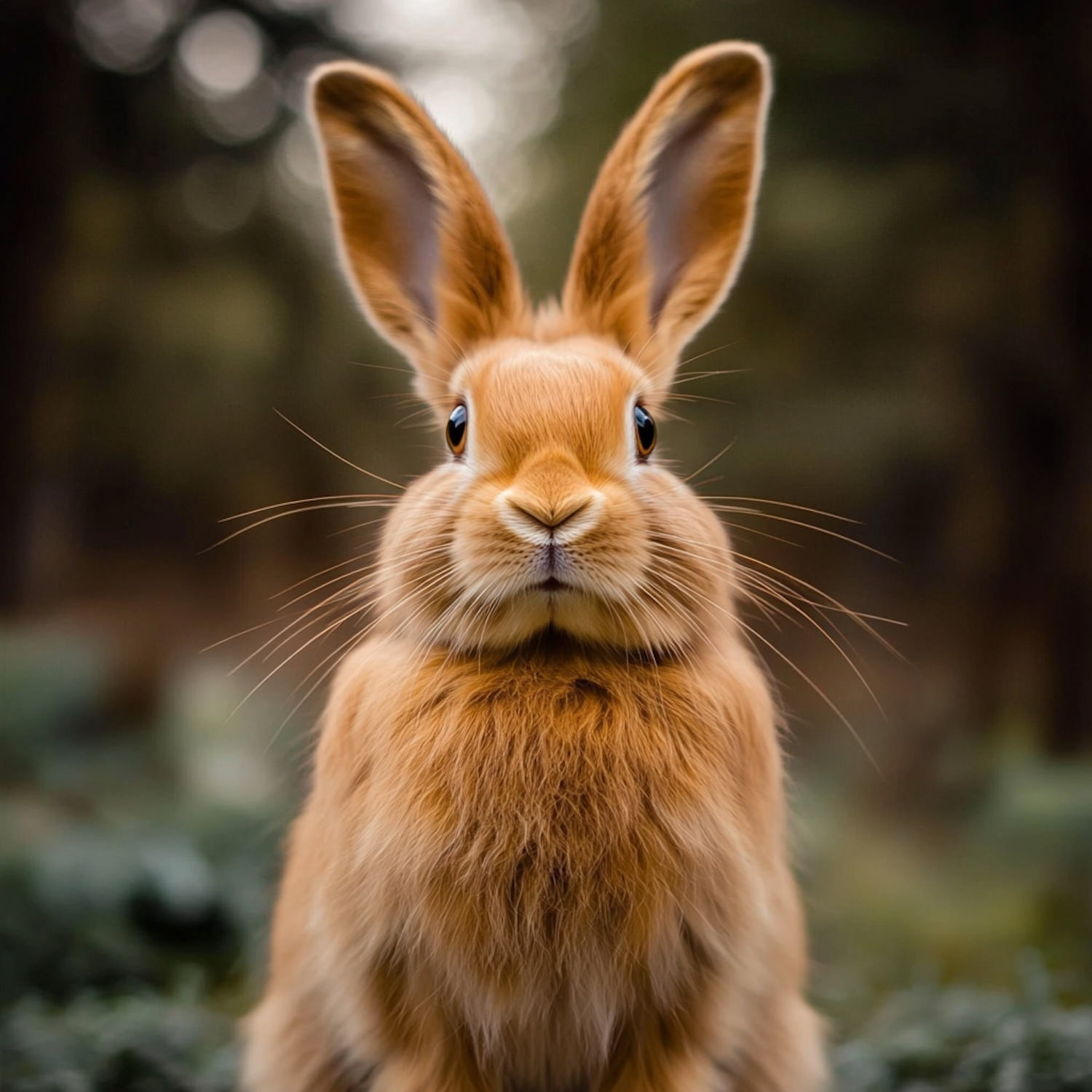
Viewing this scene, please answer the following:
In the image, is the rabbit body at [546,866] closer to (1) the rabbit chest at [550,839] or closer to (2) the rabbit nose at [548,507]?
(1) the rabbit chest at [550,839]

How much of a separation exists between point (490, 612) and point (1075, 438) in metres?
2.29

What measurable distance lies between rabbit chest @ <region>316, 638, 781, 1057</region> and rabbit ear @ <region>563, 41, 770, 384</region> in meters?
0.41

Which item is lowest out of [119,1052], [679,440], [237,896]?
[237,896]

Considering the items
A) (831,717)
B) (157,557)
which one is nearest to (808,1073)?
(831,717)

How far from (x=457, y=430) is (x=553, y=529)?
0.77 feet

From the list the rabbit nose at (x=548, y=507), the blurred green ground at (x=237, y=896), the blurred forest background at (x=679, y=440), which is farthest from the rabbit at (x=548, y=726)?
the blurred forest background at (x=679, y=440)

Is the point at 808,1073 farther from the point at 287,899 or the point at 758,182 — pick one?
the point at 758,182

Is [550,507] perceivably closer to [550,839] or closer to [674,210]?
[550,839]

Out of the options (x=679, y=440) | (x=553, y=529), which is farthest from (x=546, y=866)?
(x=679, y=440)

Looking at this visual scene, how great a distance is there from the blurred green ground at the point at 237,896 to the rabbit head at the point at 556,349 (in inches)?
24.7

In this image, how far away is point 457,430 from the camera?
3.63ft

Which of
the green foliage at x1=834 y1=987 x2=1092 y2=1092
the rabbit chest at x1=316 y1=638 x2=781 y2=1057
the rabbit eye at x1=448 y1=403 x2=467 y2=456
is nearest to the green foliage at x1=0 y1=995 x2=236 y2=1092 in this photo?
the rabbit chest at x1=316 y1=638 x2=781 y2=1057

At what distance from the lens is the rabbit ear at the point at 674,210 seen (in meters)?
1.19

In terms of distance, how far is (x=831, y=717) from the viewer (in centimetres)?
272
